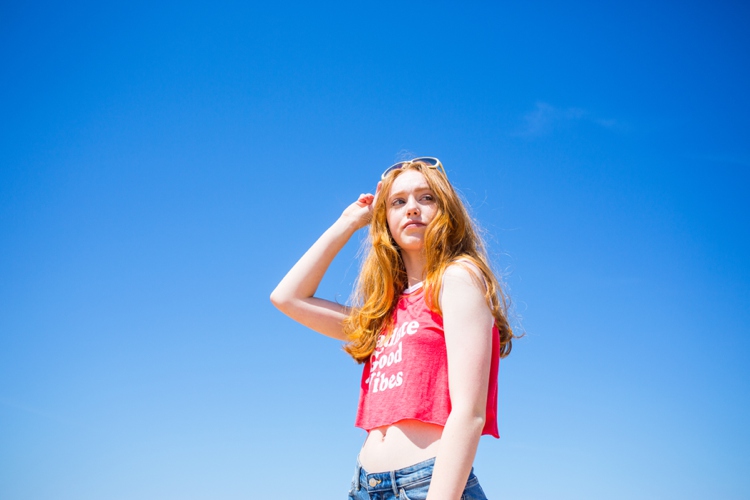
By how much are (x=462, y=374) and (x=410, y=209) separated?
1478 mm

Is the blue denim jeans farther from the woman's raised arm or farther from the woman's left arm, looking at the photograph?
the woman's raised arm

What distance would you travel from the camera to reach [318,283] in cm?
519

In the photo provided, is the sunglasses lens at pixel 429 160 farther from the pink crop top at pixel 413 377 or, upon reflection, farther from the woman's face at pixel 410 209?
the pink crop top at pixel 413 377

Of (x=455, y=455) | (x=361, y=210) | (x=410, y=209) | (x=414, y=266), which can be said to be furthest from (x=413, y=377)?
(x=361, y=210)

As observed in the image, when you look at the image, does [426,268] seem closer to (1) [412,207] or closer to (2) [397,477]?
(1) [412,207]

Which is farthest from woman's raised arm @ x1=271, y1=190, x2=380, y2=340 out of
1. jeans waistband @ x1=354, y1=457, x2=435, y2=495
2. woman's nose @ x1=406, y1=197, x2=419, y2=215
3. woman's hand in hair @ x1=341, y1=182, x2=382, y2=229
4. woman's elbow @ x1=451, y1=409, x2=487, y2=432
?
woman's elbow @ x1=451, y1=409, x2=487, y2=432

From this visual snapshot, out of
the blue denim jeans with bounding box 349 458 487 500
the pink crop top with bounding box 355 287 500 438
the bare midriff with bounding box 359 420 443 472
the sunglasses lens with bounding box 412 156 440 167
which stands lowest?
the blue denim jeans with bounding box 349 458 487 500

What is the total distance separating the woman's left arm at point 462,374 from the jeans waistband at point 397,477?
0.17 meters

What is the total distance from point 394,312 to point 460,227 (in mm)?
803

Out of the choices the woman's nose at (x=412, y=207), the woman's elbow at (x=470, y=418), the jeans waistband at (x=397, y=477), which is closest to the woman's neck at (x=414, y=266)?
the woman's nose at (x=412, y=207)

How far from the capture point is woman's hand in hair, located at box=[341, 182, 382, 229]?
5.24m

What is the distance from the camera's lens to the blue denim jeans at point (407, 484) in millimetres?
3729

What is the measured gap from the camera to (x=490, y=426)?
404cm

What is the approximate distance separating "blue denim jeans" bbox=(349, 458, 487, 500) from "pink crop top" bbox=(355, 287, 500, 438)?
0.29m
